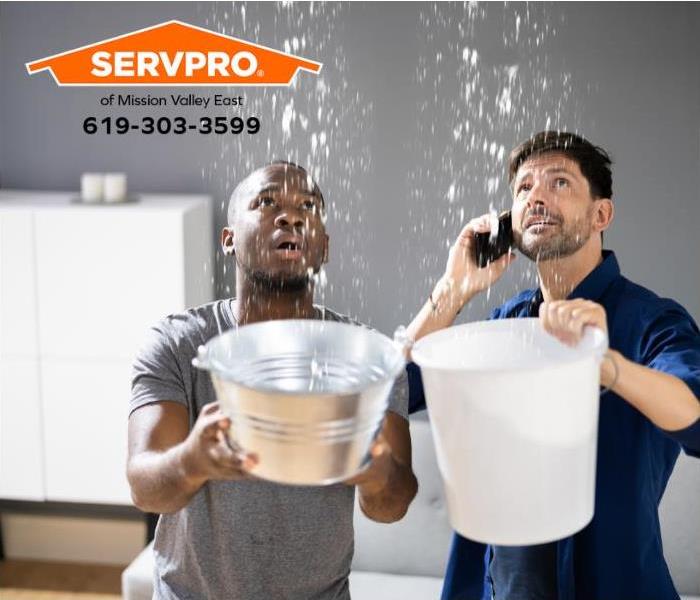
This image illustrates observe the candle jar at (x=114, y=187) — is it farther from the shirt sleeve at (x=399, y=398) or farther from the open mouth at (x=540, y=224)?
the shirt sleeve at (x=399, y=398)

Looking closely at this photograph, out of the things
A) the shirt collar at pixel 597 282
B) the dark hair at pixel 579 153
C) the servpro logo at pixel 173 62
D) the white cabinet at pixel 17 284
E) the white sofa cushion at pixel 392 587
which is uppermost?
the servpro logo at pixel 173 62

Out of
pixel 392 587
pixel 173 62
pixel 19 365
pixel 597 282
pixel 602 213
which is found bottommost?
pixel 392 587

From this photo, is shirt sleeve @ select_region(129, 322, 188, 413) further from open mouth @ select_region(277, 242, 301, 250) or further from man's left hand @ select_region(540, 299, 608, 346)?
man's left hand @ select_region(540, 299, 608, 346)

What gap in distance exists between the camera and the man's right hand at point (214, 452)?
1.24m

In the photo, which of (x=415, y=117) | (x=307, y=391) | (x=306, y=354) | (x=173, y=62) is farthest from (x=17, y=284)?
(x=307, y=391)

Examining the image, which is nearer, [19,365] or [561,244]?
[561,244]

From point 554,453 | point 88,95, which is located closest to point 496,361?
point 554,453

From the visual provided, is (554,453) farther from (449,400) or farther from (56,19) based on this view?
(56,19)

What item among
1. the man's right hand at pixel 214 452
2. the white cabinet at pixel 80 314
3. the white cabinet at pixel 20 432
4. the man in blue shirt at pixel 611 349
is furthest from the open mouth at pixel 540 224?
the white cabinet at pixel 20 432

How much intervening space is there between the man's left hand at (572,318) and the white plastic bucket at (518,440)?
0.01m

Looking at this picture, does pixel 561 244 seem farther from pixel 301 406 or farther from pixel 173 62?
pixel 173 62

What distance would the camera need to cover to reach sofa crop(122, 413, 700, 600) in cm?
274

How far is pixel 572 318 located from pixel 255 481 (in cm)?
52

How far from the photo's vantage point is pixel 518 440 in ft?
4.34
